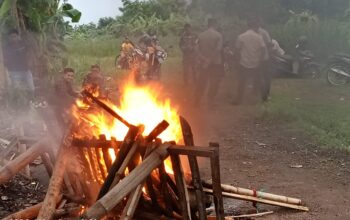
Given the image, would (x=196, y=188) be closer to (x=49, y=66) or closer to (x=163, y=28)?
(x=49, y=66)

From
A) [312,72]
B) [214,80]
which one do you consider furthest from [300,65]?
[214,80]

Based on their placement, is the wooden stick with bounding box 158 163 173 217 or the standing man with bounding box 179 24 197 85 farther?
the standing man with bounding box 179 24 197 85

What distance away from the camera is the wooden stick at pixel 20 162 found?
488cm

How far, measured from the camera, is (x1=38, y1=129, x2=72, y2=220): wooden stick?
4066mm

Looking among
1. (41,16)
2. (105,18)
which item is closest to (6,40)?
(41,16)

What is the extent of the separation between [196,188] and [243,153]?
12.5 ft

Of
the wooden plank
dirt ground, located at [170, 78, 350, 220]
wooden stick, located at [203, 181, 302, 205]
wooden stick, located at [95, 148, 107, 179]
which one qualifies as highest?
the wooden plank

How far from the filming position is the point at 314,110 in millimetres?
10320

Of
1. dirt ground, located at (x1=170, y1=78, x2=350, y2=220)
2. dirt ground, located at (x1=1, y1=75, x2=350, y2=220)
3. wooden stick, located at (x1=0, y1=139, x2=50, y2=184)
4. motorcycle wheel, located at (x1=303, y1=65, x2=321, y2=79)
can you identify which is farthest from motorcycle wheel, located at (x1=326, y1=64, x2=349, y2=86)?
wooden stick, located at (x1=0, y1=139, x2=50, y2=184)

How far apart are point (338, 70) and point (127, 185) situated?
1052 centimetres

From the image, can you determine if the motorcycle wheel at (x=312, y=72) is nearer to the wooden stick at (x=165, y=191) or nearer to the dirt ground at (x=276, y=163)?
the dirt ground at (x=276, y=163)

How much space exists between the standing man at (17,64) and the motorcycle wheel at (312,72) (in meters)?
8.34

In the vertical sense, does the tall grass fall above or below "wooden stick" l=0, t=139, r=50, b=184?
above

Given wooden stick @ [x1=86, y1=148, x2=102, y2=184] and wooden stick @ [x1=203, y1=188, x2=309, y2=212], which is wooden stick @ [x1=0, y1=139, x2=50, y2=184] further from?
wooden stick @ [x1=203, y1=188, x2=309, y2=212]
